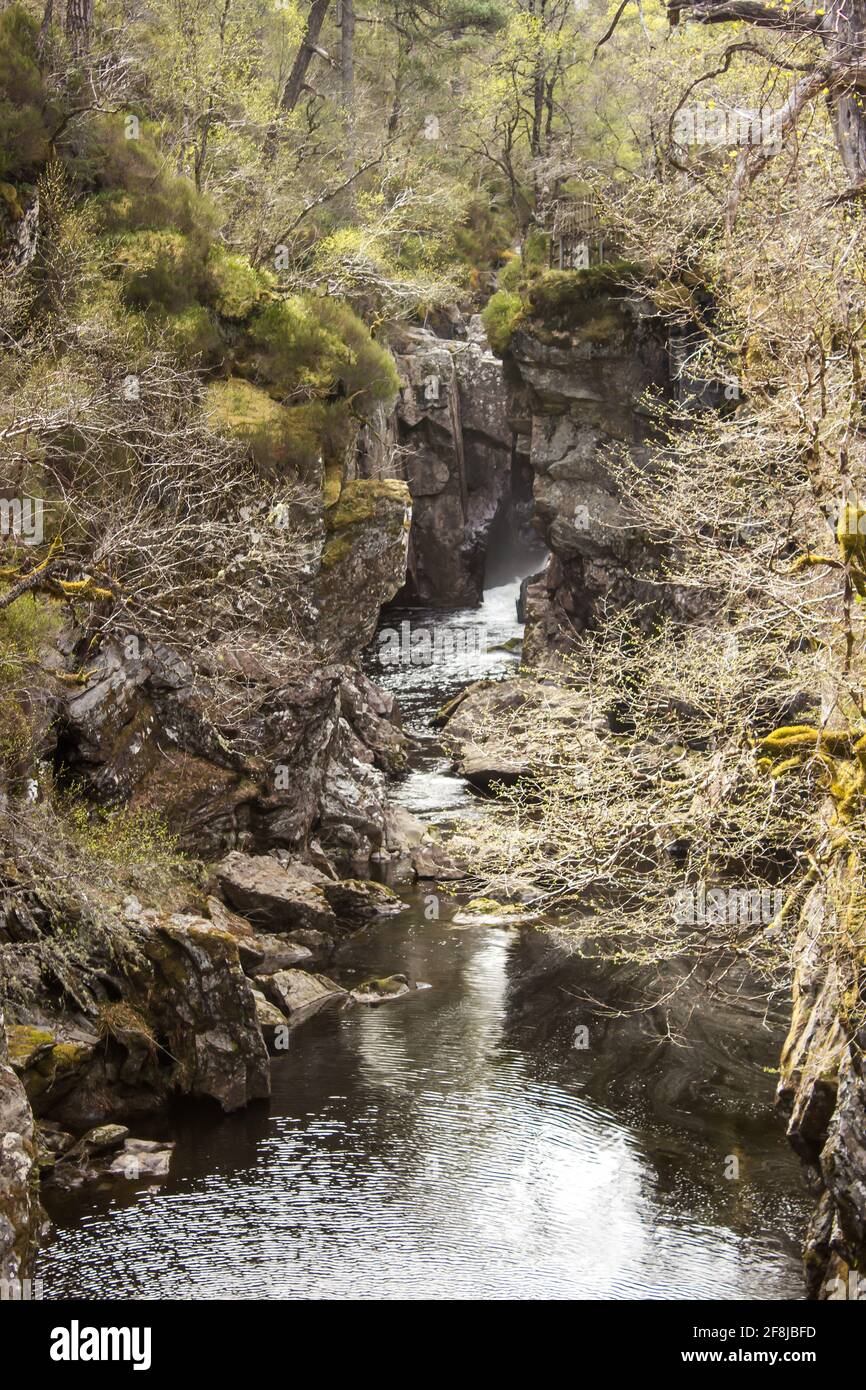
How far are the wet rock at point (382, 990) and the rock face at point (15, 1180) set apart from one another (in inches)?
315

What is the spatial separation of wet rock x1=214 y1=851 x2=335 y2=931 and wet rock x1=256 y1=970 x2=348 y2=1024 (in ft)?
5.06

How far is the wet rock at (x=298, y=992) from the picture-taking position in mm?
19203

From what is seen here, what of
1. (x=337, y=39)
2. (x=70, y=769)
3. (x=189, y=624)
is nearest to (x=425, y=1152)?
(x=70, y=769)

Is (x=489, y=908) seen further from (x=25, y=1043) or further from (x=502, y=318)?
Answer: (x=502, y=318)

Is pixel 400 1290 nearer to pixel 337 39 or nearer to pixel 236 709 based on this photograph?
pixel 236 709

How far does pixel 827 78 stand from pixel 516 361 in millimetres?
22089

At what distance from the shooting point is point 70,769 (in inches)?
752

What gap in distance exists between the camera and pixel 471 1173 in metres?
15.0

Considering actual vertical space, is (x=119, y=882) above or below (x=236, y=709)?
below

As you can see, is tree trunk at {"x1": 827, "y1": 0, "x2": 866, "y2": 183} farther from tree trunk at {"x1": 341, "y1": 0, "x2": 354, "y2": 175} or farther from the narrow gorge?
tree trunk at {"x1": 341, "y1": 0, "x2": 354, "y2": 175}

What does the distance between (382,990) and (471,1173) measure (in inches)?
206

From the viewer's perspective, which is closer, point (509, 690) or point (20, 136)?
point (20, 136)

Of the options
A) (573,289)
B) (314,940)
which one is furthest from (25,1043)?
(573,289)
